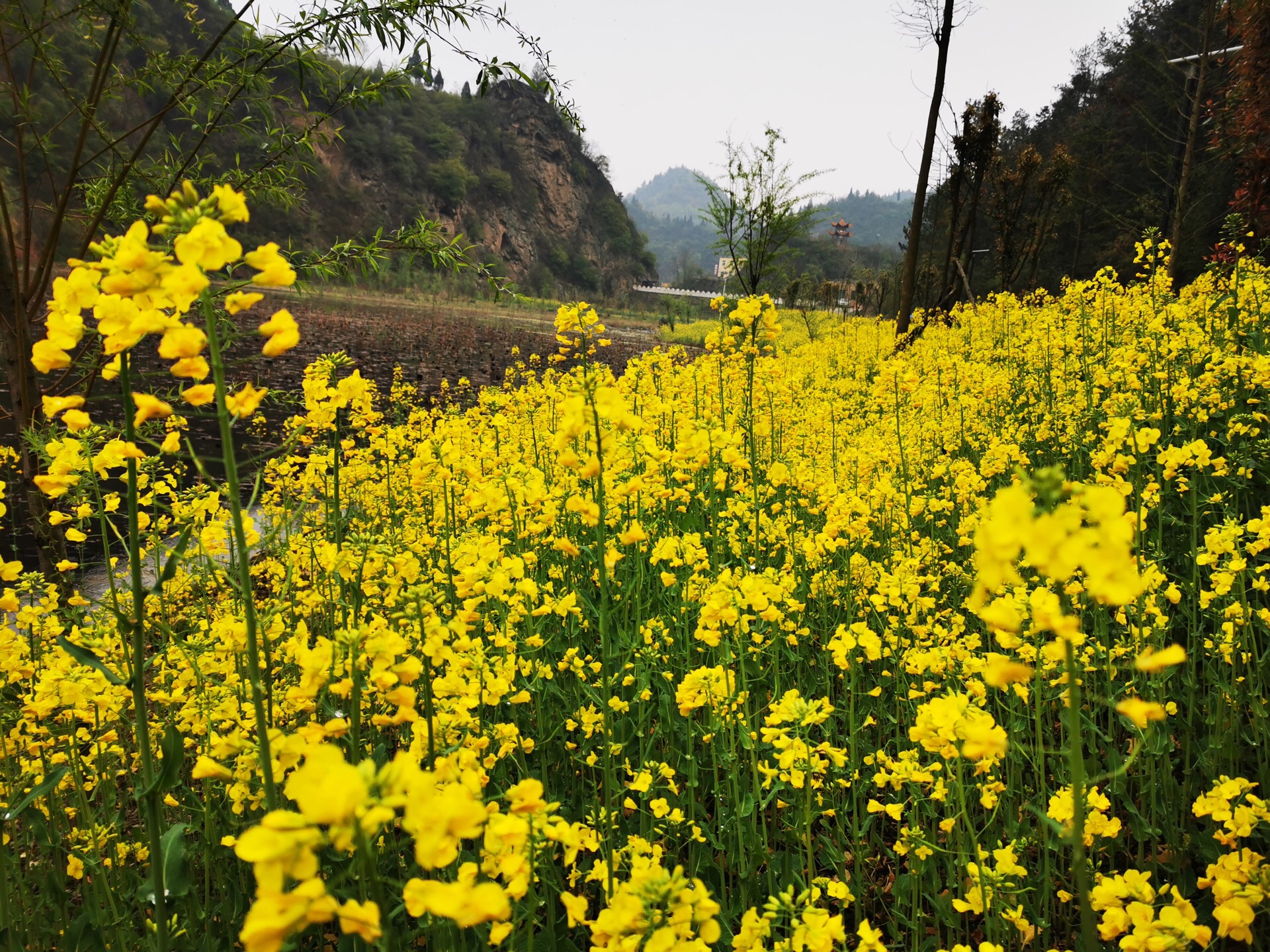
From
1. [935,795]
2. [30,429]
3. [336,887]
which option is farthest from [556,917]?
[30,429]

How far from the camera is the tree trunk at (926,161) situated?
1155cm

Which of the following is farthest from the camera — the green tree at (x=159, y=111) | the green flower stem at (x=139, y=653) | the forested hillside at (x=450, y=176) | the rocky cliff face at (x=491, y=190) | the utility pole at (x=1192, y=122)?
the rocky cliff face at (x=491, y=190)

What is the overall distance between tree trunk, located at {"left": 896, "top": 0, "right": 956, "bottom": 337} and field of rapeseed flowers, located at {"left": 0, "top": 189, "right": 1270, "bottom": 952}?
7467mm

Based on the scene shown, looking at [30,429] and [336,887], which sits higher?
[30,429]

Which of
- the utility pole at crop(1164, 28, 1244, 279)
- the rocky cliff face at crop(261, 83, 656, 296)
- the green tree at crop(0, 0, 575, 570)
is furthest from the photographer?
the rocky cliff face at crop(261, 83, 656, 296)

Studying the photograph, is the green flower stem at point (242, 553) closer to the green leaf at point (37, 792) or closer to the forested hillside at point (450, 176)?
the green leaf at point (37, 792)

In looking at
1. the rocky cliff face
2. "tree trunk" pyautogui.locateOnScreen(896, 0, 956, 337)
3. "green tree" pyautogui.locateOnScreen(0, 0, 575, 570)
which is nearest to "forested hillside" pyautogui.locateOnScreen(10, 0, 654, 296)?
the rocky cliff face

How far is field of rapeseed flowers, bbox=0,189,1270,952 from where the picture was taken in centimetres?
111

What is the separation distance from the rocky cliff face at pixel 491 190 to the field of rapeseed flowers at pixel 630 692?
53640 mm

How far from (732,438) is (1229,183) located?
27.3 m

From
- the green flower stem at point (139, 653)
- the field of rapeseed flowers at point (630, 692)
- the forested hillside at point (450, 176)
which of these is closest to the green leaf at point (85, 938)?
the field of rapeseed flowers at point (630, 692)

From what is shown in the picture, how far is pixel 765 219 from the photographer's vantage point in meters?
11.5

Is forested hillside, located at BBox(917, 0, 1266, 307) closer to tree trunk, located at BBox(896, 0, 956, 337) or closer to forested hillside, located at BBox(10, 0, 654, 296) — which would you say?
tree trunk, located at BBox(896, 0, 956, 337)

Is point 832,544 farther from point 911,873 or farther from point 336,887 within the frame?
point 336,887
